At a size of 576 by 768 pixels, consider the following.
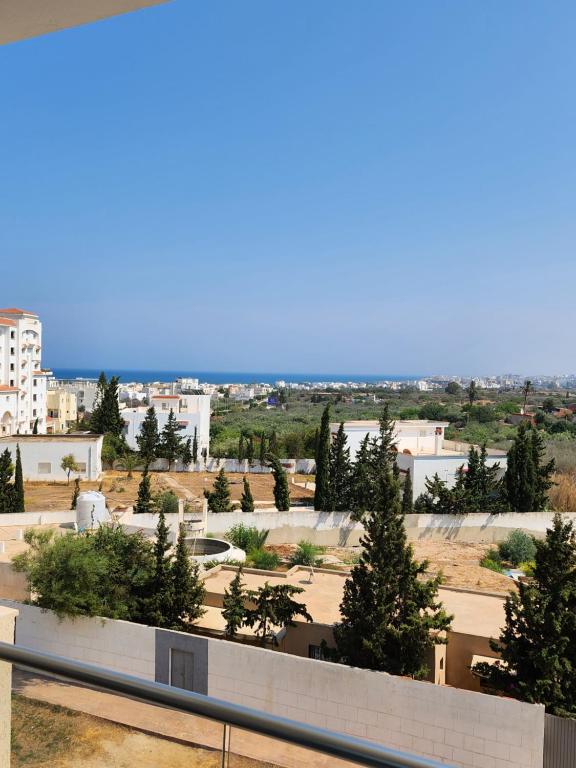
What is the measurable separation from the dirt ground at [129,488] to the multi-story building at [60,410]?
16.5 meters

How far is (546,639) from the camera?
27.6 ft

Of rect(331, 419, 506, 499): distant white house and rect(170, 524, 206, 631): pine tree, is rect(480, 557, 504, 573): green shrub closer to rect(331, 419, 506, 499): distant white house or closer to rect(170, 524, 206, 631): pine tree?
rect(331, 419, 506, 499): distant white house

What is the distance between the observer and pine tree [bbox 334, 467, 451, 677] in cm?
914

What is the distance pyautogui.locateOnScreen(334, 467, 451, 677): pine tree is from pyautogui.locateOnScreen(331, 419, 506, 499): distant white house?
15599 millimetres

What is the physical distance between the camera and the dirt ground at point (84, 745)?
1.92 metres

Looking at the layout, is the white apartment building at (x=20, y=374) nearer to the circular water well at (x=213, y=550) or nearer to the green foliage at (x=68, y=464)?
the green foliage at (x=68, y=464)

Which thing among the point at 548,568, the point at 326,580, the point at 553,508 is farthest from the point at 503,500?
the point at 548,568

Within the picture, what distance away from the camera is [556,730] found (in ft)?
25.3

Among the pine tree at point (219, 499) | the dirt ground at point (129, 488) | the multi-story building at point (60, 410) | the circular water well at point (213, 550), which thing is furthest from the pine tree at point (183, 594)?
the multi-story building at point (60, 410)

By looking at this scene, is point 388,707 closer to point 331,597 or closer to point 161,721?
point 331,597

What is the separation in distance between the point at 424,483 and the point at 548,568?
53.8 feet

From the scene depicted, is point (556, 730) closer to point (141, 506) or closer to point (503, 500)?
point (141, 506)

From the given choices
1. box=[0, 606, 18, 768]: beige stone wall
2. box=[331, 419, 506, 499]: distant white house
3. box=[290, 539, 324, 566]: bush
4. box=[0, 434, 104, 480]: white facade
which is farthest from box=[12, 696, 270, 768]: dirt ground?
box=[0, 434, 104, 480]: white facade

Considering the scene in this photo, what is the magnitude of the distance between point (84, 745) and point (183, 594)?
8534 mm
